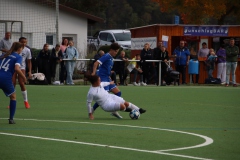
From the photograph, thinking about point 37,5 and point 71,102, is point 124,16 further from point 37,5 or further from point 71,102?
point 71,102

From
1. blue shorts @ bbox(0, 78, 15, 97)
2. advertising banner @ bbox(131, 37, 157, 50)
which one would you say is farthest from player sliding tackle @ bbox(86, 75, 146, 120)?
advertising banner @ bbox(131, 37, 157, 50)

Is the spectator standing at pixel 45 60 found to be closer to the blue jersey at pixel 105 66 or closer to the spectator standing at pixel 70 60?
the spectator standing at pixel 70 60

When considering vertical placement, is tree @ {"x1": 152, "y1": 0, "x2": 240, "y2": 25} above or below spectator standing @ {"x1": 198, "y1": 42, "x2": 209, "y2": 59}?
above

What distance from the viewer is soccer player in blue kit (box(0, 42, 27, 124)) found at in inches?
548

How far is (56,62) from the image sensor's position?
102ft

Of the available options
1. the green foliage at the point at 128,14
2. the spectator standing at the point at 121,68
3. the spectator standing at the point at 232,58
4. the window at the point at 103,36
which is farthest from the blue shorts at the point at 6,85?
the green foliage at the point at 128,14

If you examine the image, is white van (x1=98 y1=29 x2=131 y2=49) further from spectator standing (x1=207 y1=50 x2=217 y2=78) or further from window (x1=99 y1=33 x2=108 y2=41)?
spectator standing (x1=207 y1=50 x2=217 y2=78)

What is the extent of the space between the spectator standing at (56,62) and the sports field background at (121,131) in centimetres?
855

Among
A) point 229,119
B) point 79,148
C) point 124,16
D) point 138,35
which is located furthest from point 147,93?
point 124,16

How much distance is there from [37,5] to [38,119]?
27.1m

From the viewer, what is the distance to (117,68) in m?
31.4

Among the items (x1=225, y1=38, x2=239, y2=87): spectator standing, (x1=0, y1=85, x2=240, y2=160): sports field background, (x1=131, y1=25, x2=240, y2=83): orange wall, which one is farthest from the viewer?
(x1=131, y1=25, x2=240, y2=83): orange wall

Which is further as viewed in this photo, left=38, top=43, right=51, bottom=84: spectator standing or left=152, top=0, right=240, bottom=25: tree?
left=152, top=0, right=240, bottom=25: tree

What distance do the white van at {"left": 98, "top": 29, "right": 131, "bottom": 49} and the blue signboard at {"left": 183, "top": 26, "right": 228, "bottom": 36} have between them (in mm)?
10564
